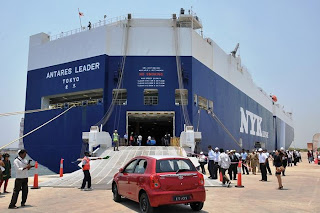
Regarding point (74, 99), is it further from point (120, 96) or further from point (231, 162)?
point (231, 162)

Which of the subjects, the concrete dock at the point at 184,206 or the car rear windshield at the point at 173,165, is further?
the concrete dock at the point at 184,206

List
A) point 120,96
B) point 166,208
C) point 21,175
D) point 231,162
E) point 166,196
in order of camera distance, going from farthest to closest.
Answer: point 120,96 → point 231,162 → point 21,175 → point 166,208 → point 166,196

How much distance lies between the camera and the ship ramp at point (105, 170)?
12.7m

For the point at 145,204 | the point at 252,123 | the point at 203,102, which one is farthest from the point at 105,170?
the point at 252,123

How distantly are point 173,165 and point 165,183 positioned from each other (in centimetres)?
65

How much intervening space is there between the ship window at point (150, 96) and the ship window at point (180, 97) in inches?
66.0

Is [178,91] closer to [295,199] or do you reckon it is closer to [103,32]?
[103,32]

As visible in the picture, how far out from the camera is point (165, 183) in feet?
23.4

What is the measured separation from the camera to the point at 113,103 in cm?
2423

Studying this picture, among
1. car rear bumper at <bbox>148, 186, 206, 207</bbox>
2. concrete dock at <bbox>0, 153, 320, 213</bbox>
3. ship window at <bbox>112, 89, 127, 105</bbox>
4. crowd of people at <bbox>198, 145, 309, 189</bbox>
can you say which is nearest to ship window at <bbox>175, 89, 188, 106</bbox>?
ship window at <bbox>112, 89, 127, 105</bbox>

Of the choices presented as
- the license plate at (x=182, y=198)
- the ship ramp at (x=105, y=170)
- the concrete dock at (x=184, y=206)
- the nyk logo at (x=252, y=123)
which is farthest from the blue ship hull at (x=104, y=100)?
the license plate at (x=182, y=198)

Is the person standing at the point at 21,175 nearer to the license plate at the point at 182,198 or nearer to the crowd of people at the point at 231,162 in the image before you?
the license plate at the point at 182,198

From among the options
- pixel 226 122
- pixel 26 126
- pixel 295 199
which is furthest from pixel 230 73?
pixel 295 199

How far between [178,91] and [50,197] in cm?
1675
